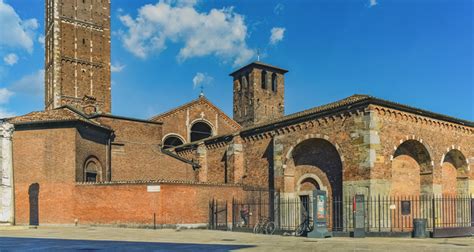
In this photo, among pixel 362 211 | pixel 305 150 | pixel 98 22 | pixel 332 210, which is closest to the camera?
pixel 362 211

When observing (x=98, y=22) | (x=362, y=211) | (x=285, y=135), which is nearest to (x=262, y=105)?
(x=98, y=22)

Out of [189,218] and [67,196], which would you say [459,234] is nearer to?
[189,218]

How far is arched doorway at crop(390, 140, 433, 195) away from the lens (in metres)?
21.9

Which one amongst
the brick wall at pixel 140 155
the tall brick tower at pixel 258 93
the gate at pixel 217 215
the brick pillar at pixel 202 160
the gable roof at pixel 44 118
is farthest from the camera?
the tall brick tower at pixel 258 93

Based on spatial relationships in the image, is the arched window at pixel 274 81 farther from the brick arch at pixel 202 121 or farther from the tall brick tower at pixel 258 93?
the brick arch at pixel 202 121

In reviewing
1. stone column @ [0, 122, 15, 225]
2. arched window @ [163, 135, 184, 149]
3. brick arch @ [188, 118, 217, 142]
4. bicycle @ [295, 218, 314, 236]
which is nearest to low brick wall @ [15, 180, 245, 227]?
stone column @ [0, 122, 15, 225]

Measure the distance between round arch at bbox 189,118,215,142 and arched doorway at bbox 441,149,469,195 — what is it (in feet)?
65.8

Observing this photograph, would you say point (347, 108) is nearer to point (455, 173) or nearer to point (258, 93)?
point (455, 173)

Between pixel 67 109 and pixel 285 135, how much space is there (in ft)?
44.5

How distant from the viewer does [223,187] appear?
25.6 meters

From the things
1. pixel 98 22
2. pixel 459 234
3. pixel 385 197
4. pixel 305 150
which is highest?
pixel 98 22

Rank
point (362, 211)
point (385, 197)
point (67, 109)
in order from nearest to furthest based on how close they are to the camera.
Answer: point (362, 211) → point (385, 197) → point (67, 109)

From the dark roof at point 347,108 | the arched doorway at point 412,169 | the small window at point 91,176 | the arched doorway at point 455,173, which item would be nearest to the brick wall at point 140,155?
the small window at point 91,176

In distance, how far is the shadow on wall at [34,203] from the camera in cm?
2347
